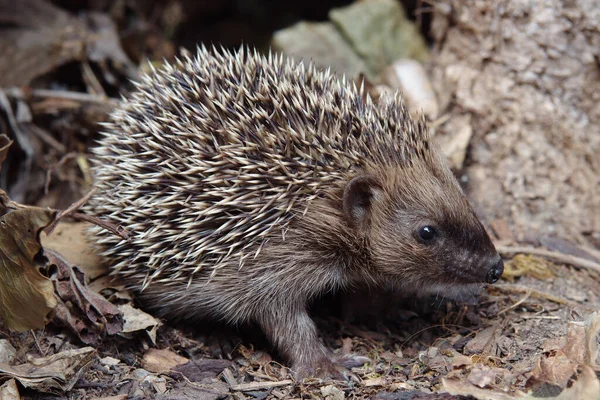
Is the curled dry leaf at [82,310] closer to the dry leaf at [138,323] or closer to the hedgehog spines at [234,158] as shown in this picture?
the dry leaf at [138,323]

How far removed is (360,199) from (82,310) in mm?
2441

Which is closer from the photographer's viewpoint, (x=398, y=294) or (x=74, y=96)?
(x=398, y=294)

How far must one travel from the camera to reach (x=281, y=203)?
5.08m

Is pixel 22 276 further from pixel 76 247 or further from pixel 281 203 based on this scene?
pixel 281 203

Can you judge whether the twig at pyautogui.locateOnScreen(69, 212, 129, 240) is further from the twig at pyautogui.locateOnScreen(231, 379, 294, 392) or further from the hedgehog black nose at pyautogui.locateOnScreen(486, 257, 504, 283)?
→ the hedgehog black nose at pyautogui.locateOnScreen(486, 257, 504, 283)

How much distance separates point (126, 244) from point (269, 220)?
128 cm

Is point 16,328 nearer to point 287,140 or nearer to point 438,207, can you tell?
point 287,140

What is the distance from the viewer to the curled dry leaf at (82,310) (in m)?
5.24

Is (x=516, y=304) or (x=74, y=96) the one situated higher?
(x=74, y=96)

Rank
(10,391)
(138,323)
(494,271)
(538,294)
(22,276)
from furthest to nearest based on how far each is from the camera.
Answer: (538,294), (138,323), (494,271), (22,276), (10,391)

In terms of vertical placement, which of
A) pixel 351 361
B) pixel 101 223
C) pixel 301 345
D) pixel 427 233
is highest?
pixel 427 233

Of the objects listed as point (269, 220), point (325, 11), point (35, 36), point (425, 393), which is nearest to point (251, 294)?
point (269, 220)

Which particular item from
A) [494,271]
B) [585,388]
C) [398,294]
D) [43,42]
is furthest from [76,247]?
[585,388]

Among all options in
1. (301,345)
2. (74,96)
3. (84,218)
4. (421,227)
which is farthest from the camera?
(74,96)
